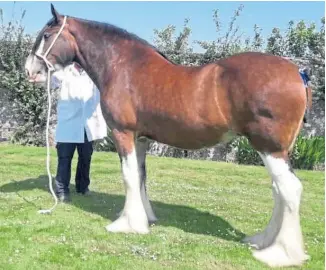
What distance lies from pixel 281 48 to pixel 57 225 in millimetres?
10132

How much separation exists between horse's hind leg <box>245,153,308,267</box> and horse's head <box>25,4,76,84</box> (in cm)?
238

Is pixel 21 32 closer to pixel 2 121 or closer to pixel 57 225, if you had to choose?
pixel 2 121

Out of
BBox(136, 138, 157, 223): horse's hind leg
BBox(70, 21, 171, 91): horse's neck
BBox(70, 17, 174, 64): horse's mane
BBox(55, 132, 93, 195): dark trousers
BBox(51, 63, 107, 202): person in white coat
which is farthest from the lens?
BBox(55, 132, 93, 195): dark trousers

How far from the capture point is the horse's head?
209 inches

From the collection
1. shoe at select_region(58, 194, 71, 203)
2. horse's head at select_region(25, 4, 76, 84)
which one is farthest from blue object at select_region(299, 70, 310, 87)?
shoe at select_region(58, 194, 71, 203)

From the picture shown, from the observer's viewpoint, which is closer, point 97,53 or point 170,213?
point 97,53

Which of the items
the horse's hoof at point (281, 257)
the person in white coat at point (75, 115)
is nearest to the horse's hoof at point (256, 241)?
the horse's hoof at point (281, 257)

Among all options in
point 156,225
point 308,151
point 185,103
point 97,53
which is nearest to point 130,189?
point 156,225

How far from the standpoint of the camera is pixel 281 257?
4355mm

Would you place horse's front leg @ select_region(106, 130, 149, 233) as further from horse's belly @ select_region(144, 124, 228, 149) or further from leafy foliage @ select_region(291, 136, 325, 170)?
leafy foliage @ select_region(291, 136, 325, 170)

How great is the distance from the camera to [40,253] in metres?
4.53

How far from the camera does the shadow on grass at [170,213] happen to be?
5398mm

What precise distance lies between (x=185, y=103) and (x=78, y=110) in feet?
7.50

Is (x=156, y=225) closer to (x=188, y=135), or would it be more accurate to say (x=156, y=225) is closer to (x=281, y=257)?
(x=188, y=135)
